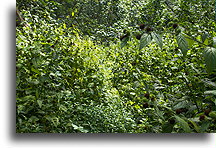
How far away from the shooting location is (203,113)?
5.11ft

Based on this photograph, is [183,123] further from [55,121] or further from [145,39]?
[55,121]

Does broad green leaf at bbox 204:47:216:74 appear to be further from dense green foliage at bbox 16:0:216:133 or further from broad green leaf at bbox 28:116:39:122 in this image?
broad green leaf at bbox 28:116:39:122

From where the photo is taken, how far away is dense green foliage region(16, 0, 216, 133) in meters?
1.68

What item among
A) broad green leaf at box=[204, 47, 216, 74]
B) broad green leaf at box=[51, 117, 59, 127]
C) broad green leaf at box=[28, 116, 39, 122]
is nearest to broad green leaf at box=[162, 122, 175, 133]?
broad green leaf at box=[204, 47, 216, 74]

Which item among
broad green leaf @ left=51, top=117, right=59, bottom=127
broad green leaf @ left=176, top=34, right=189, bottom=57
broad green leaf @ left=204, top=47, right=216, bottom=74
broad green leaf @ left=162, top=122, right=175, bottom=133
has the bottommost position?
broad green leaf @ left=162, top=122, right=175, bottom=133

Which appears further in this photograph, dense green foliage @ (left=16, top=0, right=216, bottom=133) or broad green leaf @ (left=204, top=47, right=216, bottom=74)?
dense green foliage @ (left=16, top=0, right=216, bottom=133)

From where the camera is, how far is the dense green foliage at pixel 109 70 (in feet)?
5.51

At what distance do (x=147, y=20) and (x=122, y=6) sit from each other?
0.20m

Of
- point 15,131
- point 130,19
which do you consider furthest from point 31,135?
point 130,19

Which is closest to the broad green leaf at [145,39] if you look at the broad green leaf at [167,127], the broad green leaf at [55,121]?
the broad green leaf at [167,127]

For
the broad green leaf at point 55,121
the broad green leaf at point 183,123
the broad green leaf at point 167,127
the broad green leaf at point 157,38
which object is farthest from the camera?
the broad green leaf at point 55,121

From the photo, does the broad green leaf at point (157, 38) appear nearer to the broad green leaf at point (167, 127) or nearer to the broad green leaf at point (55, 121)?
the broad green leaf at point (167, 127)

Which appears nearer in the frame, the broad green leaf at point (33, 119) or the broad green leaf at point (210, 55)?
the broad green leaf at point (210, 55)
